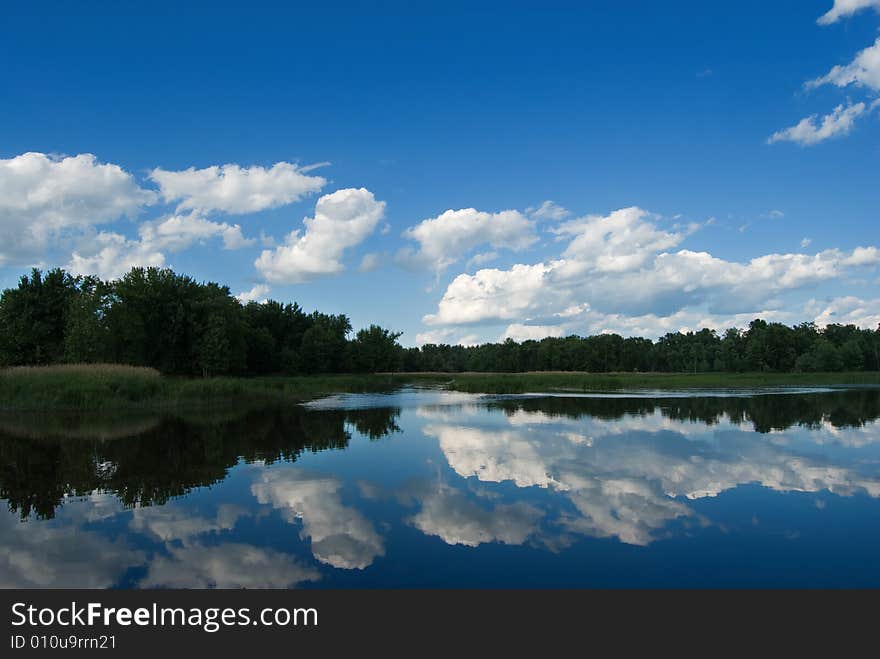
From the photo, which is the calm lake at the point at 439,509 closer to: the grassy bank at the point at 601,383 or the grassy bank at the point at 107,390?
the grassy bank at the point at 107,390

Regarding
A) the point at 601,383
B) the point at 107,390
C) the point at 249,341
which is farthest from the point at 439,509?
the point at 249,341

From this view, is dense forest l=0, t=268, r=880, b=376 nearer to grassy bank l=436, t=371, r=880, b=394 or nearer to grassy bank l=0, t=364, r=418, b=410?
grassy bank l=0, t=364, r=418, b=410

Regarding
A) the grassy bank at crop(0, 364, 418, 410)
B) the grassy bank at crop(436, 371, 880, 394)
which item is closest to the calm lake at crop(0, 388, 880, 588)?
the grassy bank at crop(0, 364, 418, 410)

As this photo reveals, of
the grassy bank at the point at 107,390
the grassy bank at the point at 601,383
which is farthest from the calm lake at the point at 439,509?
the grassy bank at the point at 601,383

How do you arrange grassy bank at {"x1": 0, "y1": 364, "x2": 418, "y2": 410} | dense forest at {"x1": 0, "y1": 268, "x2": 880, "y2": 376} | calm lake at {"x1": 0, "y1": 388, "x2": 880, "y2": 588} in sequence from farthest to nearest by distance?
dense forest at {"x1": 0, "y1": 268, "x2": 880, "y2": 376} < grassy bank at {"x1": 0, "y1": 364, "x2": 418, "y2": 410} < calm lake at {"x1": 0, "y1": 388, "x2": 880, "y2": 588}

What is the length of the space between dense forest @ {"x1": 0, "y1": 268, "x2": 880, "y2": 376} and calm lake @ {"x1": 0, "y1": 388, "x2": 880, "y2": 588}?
32.9 metres

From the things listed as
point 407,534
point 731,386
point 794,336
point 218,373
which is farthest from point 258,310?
point 794,336

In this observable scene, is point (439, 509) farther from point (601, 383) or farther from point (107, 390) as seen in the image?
point (601, 383)

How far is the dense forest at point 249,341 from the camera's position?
52062 mm

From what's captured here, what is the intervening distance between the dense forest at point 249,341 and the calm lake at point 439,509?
32.9 metres

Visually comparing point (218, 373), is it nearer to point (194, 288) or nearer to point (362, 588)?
point (194, 288)

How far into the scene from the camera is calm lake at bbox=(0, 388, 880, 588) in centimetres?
785

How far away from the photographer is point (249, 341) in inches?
2948

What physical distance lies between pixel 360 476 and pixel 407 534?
5142 millimetres
